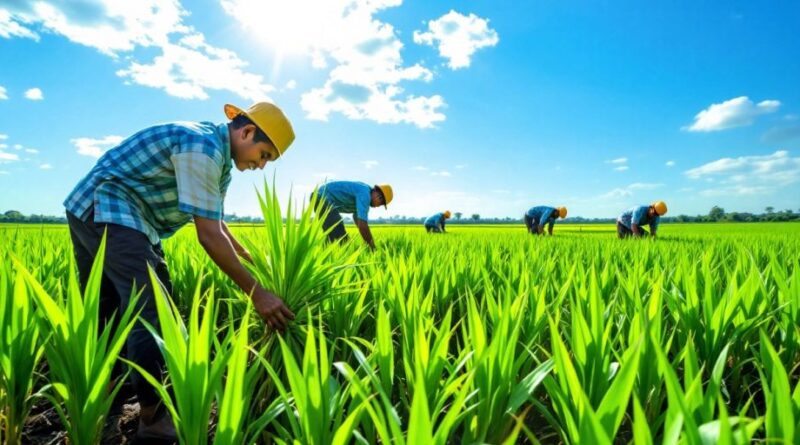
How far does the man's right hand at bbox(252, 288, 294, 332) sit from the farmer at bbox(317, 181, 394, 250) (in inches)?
140

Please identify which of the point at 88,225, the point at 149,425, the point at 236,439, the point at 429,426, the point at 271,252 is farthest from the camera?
the point at 88,225

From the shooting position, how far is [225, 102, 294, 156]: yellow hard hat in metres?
1.90

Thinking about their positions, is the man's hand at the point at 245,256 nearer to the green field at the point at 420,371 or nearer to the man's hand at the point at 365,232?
the green field at the point at 420,371

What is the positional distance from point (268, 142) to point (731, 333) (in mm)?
2157

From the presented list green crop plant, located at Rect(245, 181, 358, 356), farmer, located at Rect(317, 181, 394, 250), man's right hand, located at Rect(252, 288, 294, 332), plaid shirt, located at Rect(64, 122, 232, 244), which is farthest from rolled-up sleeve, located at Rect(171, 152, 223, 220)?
farmer, located at Rect(317, 181, 394, 250)

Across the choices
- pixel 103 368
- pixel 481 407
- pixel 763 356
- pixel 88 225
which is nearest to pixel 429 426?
pixel 481 407

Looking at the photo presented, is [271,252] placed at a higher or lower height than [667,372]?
higher

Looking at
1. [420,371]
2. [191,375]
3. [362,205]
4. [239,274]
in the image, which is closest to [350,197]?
[362,205]

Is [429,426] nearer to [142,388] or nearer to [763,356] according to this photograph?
[763,356]

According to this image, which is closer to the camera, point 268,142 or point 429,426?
point 429,426

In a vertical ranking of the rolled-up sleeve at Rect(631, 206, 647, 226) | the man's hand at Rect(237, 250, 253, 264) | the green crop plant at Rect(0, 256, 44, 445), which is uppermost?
the rolled-up sleeve at Rect(631, 206, 647, 226)

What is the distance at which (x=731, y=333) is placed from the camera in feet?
5.29

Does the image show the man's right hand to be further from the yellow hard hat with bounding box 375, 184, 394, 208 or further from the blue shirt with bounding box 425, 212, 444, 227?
the blue shirt with bounding box 425, 212, 444, 227

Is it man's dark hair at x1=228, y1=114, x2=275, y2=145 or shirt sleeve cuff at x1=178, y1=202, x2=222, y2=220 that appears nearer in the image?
shirt sleeve cuff at x1=178, y1=202, x2=222, y2=220
